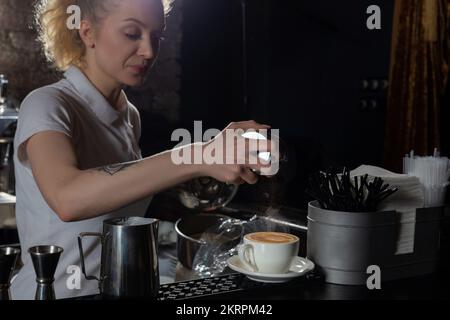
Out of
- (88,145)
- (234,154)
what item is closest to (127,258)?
(234,154)

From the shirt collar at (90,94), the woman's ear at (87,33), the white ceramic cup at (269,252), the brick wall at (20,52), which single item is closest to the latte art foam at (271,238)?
the white ceramic cup at (269,252)

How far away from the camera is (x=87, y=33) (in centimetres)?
150

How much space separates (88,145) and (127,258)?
497 mm

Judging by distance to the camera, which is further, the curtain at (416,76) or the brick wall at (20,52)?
the curtain at (416,76)

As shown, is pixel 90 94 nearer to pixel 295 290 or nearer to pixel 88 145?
pixel 88 145

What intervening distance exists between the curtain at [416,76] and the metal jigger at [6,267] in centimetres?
322

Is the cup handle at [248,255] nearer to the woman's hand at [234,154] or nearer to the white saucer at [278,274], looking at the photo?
the white saucer at [278,274]

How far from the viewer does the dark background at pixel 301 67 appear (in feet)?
14.0

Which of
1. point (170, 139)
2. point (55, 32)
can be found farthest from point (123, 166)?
point (170, 139)

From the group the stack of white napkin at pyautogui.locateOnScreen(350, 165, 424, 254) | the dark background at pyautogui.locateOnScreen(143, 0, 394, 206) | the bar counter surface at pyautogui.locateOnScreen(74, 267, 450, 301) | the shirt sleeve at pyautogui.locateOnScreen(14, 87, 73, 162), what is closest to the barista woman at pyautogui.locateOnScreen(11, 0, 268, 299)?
the shirt sleeve at pyautogui.locateOnScreen(14, 87, 73, 162)

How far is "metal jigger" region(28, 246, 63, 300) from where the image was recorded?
98 centimetres

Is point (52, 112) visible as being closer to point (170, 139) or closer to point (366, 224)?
point (366, 224)

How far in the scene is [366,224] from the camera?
4.01ft
